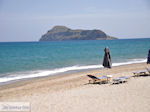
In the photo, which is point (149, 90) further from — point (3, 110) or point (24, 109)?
point (3, 110)

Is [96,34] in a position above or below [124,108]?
above

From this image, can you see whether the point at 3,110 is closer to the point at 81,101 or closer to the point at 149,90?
the point at 81,101

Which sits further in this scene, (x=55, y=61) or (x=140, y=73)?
(x=55, y=61)

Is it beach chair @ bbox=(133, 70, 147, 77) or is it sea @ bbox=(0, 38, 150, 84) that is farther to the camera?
sea @ bbox=(0, 38, 150, 84)

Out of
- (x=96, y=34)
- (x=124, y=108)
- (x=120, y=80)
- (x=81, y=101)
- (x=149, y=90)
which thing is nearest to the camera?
(x=124, y=108)

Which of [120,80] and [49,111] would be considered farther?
[120,80]

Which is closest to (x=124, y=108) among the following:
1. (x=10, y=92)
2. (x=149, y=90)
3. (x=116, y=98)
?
(x=116, y=98)

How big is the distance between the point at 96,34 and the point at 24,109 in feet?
610

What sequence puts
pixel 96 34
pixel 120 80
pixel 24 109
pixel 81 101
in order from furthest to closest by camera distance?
pixel 96 34 → pixel 120 80 → pixel 81 101 → pixel 24 109

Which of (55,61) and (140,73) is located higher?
(140,73)

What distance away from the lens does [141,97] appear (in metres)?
8.38

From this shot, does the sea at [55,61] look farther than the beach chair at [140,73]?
Yes

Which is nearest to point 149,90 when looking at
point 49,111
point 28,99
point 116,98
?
point 116,98

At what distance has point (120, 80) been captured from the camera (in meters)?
11.5
